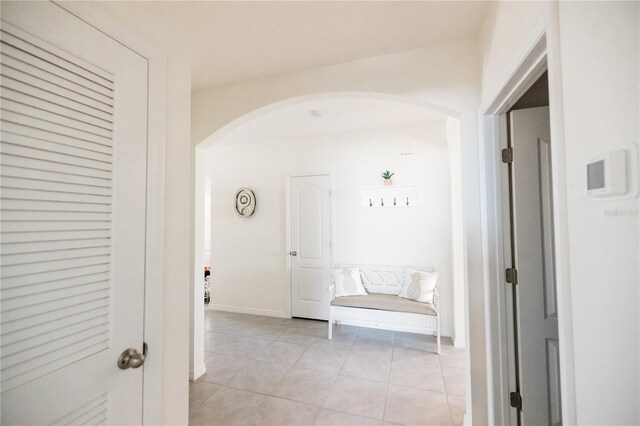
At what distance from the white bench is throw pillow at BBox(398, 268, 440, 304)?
0.07 m

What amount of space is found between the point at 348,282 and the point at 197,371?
76.5 inches

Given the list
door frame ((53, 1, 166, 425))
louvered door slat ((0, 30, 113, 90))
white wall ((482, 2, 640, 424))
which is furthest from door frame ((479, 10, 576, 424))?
louvered door slat ((0, 30, 113, 90))

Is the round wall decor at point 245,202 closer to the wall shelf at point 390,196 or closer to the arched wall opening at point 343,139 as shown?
the arched wall opening at point 343,139

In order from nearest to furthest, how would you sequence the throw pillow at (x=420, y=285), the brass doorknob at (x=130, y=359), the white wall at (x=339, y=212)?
the brass doorknob at (x=130, y=359) → the throw pillow at (x=420, y=285) → the white wall at (x=339, y=212)

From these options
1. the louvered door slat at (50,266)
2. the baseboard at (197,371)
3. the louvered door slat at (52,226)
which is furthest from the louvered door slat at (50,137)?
the baseboard at (197,371)

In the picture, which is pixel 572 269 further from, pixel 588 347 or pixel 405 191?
pixel 405 191

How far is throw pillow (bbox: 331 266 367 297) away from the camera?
341 centimetres

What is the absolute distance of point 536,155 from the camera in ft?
5.00

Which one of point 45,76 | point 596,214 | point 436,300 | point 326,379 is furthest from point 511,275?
point 45,76

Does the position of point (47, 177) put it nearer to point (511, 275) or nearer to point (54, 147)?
point (54, 147)

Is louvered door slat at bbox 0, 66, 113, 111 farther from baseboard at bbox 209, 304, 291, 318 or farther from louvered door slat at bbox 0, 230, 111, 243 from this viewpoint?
baseboard at bbox 209, 304, 291, 318

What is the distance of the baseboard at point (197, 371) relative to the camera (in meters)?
2.47

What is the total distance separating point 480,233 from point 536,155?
0.56 meters

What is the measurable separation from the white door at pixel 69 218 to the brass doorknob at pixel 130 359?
0.9 inches
